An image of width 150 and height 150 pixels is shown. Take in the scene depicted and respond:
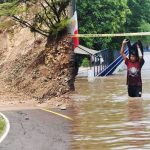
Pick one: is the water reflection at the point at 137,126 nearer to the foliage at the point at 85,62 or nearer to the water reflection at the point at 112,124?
the water reflection at the point at 112,124

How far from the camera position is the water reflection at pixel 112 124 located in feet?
38.8

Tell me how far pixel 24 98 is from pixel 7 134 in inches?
371

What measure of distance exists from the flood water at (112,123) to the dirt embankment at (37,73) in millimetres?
1138

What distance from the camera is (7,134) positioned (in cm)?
1316

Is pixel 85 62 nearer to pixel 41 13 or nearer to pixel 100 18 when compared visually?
pixel 100 18

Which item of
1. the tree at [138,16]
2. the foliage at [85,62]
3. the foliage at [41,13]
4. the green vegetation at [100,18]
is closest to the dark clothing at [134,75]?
the foliage at [41,13]

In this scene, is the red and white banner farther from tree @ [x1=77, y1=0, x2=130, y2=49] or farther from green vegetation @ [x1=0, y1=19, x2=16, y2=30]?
tree @ [x1=77, y1=0, x2=130, y2=49]

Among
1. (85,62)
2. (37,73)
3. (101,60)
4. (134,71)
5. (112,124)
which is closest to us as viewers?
(112,124)

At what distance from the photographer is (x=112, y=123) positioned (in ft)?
49.3

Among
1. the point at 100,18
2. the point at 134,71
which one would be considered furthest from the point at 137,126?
the point at 100,18

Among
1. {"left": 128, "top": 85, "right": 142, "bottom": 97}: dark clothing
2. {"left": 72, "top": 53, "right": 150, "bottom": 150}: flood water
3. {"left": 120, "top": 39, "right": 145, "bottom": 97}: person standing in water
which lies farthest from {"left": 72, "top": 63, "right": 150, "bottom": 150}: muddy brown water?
{"left": 120, "top": 39, "right": 145, "bottom": 97}: person standing in water

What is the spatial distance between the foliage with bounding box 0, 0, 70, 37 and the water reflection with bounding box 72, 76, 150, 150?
12.3 ft

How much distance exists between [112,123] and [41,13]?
10689 millimetres

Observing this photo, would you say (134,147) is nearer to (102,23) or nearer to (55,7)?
(55,7)
